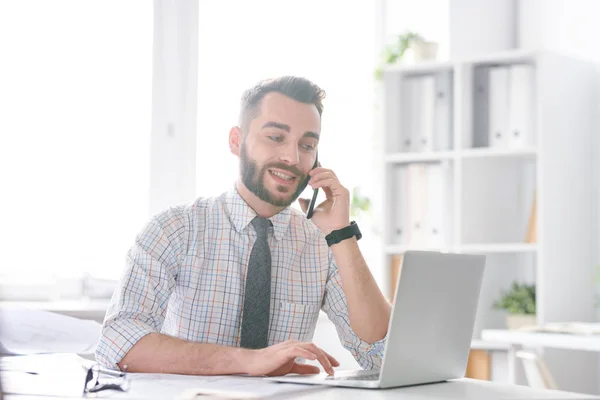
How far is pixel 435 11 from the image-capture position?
4.14 meters

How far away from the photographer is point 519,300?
364 centimetres

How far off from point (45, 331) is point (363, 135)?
230 cm

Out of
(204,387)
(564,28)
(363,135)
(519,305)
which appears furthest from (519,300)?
(204,387)

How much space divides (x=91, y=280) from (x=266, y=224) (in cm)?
116

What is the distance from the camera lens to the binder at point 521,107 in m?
3.59

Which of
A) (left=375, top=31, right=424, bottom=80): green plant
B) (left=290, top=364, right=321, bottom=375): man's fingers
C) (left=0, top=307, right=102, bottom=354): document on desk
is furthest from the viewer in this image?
(left=375, top=31, right=424, bottom=80): green plant

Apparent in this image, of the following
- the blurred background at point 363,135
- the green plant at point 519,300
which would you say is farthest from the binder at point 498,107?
the green plant at point 519,300

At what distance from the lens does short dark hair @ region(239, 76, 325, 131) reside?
80.9 inches

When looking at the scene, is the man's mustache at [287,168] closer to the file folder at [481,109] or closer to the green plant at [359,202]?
the file folder at [481,109]

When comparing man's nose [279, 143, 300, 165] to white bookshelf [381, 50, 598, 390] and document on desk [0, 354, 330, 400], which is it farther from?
white bookshelf [381, 50, 598, 390]

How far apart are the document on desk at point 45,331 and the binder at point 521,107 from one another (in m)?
1.98

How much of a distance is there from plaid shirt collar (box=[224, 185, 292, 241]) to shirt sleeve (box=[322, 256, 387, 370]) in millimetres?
149

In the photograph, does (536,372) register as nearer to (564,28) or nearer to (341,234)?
(341,234)

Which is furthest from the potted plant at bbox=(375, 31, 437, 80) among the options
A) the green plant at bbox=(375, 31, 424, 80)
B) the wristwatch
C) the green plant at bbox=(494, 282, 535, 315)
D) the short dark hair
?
the wristwatch
